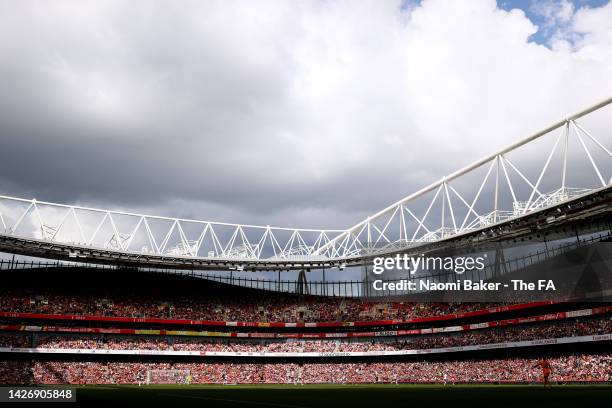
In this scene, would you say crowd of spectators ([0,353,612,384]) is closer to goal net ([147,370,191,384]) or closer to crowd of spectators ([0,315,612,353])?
goal net ([147,370,191,384])

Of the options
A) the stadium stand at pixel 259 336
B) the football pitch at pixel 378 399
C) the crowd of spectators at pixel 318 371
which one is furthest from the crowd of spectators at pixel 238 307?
the football pitch at pixel 378 399

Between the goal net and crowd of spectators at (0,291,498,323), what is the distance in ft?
24.9

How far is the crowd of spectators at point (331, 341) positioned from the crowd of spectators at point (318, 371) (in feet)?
6.45

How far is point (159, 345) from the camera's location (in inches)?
2539

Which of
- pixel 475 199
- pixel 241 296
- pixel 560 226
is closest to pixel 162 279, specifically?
pixel 241 296

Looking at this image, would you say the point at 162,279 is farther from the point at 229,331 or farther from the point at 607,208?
the point at 607,208

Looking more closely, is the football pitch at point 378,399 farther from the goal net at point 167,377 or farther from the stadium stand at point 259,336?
the goal net at point 167,377

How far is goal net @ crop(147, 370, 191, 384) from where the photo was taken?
6128cm

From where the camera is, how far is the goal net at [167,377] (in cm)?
6128

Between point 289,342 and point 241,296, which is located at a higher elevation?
point 241,296

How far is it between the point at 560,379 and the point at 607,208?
1606 centimetres

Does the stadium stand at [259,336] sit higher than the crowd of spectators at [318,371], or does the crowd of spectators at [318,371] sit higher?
the stadium stand at [259,336]

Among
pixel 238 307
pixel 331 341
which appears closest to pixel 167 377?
pixel 238 307

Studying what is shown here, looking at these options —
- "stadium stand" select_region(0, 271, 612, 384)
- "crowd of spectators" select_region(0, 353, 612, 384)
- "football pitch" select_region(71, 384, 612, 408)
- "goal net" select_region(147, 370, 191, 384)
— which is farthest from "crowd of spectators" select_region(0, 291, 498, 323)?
"football pitch" select_region(71, 384, 612, 408)
